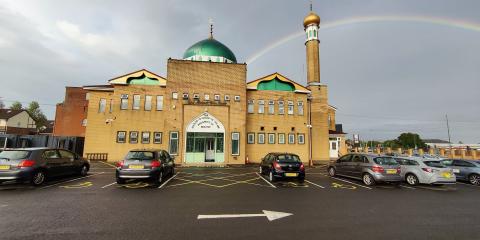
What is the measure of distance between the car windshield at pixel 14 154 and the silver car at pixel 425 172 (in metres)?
19.1

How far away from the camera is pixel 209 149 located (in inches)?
906

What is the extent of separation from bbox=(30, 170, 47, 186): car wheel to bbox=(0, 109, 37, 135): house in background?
60304mm

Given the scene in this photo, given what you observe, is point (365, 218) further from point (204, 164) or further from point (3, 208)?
point (204, 164)

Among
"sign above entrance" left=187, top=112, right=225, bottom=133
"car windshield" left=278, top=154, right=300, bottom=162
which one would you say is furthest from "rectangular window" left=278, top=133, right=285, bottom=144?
"car windshield" left=278, top=154, right=300, bottom=162

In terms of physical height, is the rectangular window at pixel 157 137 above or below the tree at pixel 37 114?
below

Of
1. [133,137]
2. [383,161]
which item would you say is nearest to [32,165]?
[133,137]

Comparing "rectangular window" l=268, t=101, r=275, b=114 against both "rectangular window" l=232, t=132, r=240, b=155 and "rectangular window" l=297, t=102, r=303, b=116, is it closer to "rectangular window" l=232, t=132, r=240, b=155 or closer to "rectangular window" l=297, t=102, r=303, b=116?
"rectangular window" l=297, t=102, r=303, b=116

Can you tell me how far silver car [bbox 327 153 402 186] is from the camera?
1143 centimetres

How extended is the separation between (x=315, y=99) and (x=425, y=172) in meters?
19.0

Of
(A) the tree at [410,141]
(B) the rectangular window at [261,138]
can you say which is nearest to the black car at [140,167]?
(B) the rectangular window at [261,138]

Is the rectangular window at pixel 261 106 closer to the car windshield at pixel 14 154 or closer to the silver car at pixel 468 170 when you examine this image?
the silver car at pixel 468 170

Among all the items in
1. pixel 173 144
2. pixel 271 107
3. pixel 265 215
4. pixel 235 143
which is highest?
pixel 271 107

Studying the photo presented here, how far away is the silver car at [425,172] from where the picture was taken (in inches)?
458

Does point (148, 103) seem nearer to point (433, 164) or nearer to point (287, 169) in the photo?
point (287, 169)
